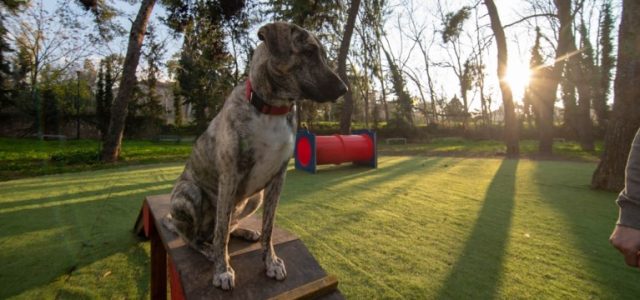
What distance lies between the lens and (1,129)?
1015 inches

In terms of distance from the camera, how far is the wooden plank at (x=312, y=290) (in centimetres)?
169

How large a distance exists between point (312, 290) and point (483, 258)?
6.42 feet

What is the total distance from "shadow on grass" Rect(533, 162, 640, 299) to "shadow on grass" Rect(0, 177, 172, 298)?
3676mm

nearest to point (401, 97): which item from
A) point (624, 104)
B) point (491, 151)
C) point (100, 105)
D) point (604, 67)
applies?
point (604, 67)

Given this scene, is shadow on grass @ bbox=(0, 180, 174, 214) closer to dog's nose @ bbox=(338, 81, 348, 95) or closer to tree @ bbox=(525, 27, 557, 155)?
dog's nose @ bbox=(338, 81, 348, 95)

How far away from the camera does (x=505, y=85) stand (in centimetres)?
1317

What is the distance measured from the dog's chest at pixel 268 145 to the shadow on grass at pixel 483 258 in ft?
5.04

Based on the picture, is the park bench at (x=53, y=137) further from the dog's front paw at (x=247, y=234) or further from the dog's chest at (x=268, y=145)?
the dog's chest at (x=268, y=145)

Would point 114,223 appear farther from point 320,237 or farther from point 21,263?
point 320,237

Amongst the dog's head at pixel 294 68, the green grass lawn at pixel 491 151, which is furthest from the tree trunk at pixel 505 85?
the dog's head at pixel 294 68

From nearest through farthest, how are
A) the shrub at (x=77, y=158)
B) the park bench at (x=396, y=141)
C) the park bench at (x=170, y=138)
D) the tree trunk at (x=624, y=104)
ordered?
the tree trunk at (x=624, y=104), the shrub at (x=77, y=158), the park bench at (x=396, y=141), the park bench at (x=170, y=138)

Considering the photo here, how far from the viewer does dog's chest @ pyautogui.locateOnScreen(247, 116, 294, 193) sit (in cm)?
175

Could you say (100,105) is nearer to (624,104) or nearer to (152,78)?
(152,78)

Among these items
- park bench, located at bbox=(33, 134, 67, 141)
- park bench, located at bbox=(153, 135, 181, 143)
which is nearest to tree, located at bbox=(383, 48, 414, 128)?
park bench, located at bbox=(153, 135, 181, 143)
